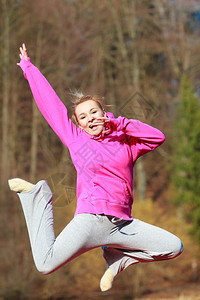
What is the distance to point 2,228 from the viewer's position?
1515 cm

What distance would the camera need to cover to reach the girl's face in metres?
3.40

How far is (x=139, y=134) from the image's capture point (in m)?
3.37

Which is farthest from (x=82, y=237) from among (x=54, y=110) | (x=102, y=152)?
(x=54, y=110)

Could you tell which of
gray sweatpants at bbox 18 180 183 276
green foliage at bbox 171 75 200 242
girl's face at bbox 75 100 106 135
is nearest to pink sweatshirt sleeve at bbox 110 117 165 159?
girl's face at bbox 75 100 106 135

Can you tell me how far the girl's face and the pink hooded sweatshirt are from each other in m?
0.05

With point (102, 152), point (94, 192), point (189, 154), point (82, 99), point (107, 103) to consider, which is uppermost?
point (107, 103)

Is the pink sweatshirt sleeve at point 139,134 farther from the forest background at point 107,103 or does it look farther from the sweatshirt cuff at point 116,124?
the forest background at point 107,103

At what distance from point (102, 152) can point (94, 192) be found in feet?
0.90

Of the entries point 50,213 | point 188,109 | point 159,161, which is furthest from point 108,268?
point 159,161

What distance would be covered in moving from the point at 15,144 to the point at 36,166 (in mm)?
1274

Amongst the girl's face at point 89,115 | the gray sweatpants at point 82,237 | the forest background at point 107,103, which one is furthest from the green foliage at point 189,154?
the girl's face at point 89,115

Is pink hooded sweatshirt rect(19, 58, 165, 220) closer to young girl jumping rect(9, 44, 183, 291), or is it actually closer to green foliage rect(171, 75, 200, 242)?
young girl jumping rect(9, 44, 183, 291)

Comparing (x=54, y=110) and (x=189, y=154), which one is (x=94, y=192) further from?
Answer: (x=189, y=154)

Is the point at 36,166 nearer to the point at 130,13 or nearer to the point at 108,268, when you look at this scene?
the point at 130,13
